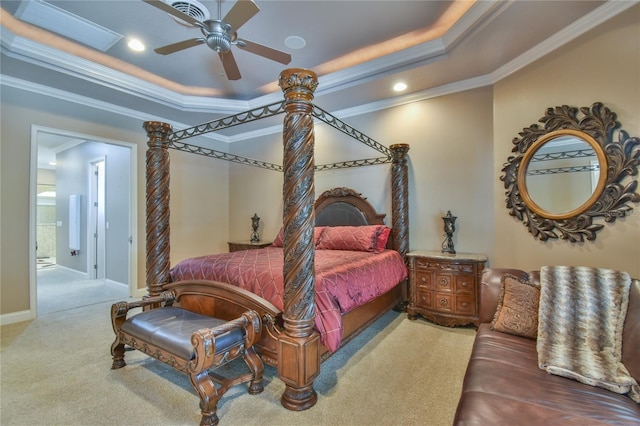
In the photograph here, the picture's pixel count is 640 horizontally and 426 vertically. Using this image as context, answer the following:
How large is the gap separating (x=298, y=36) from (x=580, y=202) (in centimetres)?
321

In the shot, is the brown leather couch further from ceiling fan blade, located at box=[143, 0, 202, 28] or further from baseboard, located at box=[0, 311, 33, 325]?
baseboard, located at box=[0, 311, 33, 325]

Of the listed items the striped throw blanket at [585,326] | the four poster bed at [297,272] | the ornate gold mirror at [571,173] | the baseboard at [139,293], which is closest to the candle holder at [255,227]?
the baseboard at [139,293]

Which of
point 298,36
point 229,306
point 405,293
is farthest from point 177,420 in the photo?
point 298,36

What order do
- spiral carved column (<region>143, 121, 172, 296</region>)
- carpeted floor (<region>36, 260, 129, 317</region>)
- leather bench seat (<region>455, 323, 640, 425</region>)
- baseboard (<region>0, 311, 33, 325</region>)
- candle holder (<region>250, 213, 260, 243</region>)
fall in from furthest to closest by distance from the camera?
candle holder (<region>250, 213, 260, 243</region>)
carpeted floor (<region>36, 260, 129, 317</region>)
baseboard (<region>0, 311, 33, 325</region>)
spiral carved column (<region>143, 121, 172, 296</region>)
leather bench seat (<region>455, 323, 640, 425</region>)

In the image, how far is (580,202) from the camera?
8.44ft

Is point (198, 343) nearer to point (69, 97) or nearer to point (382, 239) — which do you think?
point (382, 239)

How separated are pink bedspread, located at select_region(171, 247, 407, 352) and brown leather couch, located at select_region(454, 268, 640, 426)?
3.16 feet

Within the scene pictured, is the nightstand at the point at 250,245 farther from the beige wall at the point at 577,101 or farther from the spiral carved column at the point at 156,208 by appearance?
the beige wall at the point at 577,101

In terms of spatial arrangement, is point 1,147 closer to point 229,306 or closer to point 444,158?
point 229,306

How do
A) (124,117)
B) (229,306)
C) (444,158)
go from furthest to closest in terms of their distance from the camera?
(124,117), (444,158), (229,306)

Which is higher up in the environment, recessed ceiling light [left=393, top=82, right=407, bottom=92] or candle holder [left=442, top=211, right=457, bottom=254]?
recessed ceiling light [left=393, top=82, right=407, bottom=92]

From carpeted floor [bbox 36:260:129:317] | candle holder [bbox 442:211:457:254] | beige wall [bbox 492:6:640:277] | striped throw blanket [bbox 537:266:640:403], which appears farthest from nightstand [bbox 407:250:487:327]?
carpeted floor [bbox 36:260:129:317]

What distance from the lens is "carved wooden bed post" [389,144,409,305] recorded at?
3.81 m

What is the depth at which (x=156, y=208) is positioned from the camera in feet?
9.14
